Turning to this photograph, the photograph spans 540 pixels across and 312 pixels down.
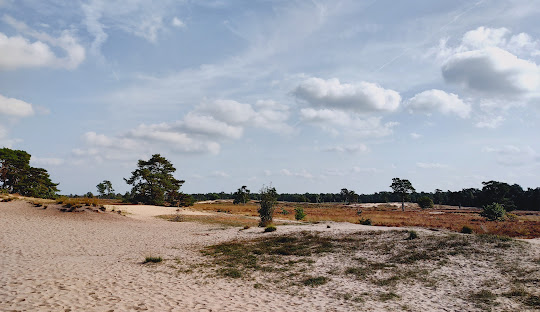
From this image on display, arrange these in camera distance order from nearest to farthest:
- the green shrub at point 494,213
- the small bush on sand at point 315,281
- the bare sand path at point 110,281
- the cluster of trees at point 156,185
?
1. the bare sand path at point 110,281
2. the small bush on sand at point 315,281
3. the green shrub at point 494,213
4. the cluster of trees at point 156,185

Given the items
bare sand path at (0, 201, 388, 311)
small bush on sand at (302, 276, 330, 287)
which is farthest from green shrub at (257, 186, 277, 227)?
small bush on sand at (302, 276, 330, 287)

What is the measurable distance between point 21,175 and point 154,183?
21.4 m

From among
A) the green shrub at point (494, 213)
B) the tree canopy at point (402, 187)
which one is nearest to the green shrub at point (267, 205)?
the green shrub at point (494, 213)

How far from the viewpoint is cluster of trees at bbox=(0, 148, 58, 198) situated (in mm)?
49819

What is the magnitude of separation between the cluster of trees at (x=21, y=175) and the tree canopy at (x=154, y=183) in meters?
14.0

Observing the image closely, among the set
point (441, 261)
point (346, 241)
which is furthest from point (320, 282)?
point (346, 241)

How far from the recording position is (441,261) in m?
16.2

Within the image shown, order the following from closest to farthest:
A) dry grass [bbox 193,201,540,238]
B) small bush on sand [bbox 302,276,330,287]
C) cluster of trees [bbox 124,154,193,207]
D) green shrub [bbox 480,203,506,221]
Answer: small bush on sand [bbox 302,276,330,287] < dry grass [bbox 193,201,540,238] < green shrub [bbox 480,203,506,221] < cluster of trees [bbox 124,154,193,207]

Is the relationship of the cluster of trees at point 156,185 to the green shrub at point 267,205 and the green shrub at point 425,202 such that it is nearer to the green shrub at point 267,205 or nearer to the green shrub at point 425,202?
the green shrub at point 267,205

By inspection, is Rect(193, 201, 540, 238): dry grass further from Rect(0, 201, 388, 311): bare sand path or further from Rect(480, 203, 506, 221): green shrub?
Rect(0, 201, 388, 311): bare sand path

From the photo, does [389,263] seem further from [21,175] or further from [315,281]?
[21,175]

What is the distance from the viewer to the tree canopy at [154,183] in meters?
61.3

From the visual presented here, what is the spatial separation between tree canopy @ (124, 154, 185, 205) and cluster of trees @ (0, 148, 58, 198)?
45.9 ft

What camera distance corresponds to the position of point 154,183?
6222 cm
